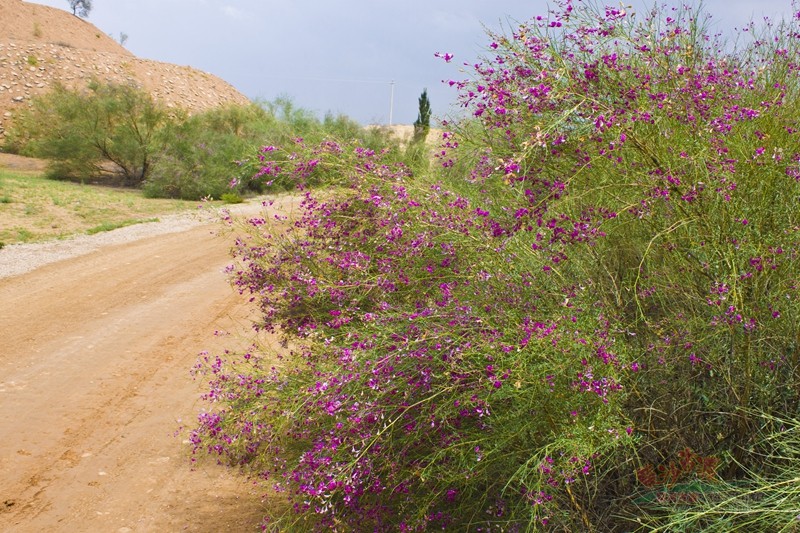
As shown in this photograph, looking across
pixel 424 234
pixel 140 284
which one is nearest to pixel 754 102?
pixel 424 234

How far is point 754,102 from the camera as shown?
4.25 meters

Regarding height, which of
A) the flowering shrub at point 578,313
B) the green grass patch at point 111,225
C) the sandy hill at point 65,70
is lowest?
the green grass patch at point 111,225

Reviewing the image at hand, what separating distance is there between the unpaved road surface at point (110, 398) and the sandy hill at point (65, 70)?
28674 mm

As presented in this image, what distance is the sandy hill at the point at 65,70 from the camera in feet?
142

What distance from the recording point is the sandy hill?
142 feet

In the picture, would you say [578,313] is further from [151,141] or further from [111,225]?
[151,141]

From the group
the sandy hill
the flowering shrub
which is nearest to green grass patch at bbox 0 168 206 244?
the flowering shrub

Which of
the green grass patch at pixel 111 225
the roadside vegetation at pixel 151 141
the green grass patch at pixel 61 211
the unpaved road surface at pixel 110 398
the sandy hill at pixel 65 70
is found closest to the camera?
the unpaved road surface at pixel 110 398

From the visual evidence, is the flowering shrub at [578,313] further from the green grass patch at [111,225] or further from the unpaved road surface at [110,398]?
the green grass patch at [111,225]

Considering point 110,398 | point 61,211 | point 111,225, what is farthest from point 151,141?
point 110,398

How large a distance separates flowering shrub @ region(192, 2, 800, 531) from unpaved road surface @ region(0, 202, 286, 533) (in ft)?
5.38

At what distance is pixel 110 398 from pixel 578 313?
520cm


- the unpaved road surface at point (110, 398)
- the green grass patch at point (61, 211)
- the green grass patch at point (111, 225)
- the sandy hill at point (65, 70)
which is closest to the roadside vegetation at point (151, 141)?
Result: the green grass patch at point (61, 211)

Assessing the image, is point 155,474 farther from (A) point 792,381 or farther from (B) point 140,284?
(B) point 140,284
